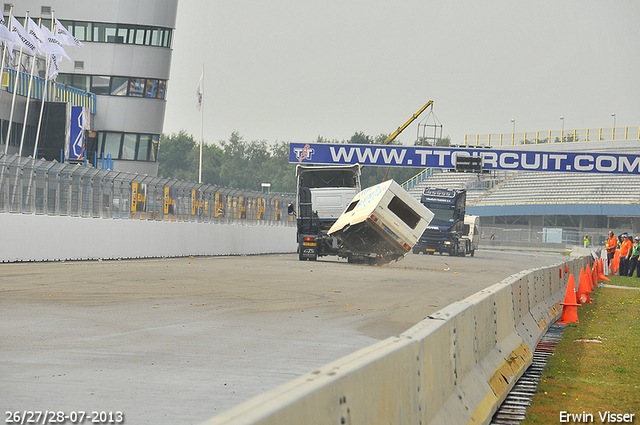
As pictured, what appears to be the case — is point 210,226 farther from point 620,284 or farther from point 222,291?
point 222,291

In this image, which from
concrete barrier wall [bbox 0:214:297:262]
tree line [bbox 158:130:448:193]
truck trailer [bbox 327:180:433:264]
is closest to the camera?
concrete barrier wall [bbox 0:214:297:262]

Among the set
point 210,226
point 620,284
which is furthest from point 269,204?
point 620,284

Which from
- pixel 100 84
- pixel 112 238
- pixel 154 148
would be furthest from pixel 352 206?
pixel 100 84

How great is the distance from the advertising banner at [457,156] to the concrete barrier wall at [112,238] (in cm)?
1206

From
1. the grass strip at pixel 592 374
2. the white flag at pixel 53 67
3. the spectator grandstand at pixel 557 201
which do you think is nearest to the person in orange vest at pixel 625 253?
the grass strip at pixel 592 374

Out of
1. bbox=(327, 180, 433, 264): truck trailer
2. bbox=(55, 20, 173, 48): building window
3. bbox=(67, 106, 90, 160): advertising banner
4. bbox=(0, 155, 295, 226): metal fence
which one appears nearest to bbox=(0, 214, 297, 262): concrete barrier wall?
bbox=(0, 155, 295, 226): metal fence

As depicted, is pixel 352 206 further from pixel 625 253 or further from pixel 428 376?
pixel 428 376

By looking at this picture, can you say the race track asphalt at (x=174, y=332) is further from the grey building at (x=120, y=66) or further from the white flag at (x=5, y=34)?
the grey building at (x=120, y=66)

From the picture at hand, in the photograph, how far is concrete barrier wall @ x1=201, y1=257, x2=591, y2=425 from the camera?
2.99 metres

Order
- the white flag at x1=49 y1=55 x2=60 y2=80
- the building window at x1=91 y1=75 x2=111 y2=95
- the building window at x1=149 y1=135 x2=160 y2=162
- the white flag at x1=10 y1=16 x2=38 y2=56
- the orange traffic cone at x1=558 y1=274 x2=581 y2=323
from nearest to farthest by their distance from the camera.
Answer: the orange traffic cone at x1=558 y1=274 x2=581 y2=323
the white flag at x1=10 y1=16 x2=38 y2=56
the white flag at x1=49 y1=55 x2=60 y2=80
the building window at x1=91 y1=75 x2=111 y2=95
the building window at x1=149 y1=135 x2=160 y2=162

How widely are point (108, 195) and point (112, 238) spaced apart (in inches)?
56.1

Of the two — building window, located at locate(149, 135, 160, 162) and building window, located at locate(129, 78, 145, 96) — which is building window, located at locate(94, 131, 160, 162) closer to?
building window, located at locate(149, 135, 160, 162)

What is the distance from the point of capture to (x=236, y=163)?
16788 centimetres

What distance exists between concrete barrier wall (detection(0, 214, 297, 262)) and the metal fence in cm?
28
